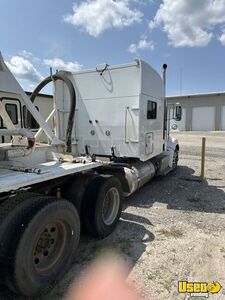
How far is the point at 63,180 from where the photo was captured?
3564 mm

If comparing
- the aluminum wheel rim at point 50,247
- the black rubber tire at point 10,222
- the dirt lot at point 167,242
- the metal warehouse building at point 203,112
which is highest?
the metal warehouse building at point 203,112

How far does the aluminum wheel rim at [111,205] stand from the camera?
414 cm

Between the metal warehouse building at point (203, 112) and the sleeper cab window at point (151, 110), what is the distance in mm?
26584

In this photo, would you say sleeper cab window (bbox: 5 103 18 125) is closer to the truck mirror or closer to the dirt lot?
the dirt lot

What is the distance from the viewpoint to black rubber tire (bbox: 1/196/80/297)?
7.41 ft

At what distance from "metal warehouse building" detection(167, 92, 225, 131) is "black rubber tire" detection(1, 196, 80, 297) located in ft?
101

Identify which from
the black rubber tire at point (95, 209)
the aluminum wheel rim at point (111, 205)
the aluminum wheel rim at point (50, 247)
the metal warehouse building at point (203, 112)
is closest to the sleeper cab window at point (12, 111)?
the black rubber tire at point (95, 209)

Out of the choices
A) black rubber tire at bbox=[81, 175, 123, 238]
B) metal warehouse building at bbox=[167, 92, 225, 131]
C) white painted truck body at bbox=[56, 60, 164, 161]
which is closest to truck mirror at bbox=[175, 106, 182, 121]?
white painted truck body at bbox=[56, 60, 164, 161]

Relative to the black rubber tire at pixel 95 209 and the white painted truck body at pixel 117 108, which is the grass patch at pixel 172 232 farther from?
the white painted truck body at pixel 117 108

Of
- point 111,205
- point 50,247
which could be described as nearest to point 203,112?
point 111,205

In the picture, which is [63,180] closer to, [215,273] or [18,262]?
[18,262]

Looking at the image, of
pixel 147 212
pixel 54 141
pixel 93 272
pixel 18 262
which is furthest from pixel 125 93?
pixel 18 262

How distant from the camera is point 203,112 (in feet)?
112

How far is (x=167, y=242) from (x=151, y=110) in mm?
3362
